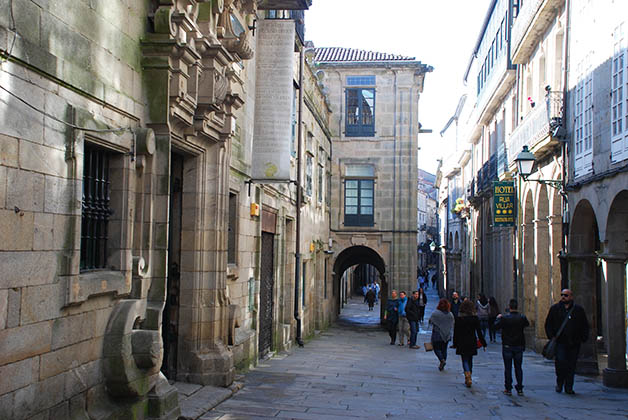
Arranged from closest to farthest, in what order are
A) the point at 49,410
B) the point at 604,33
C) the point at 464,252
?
the point at 49,410 → the point at 604,33 → the point at 464,252

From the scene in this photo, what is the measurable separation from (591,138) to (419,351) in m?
7.25

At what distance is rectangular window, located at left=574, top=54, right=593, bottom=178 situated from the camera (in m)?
12.4

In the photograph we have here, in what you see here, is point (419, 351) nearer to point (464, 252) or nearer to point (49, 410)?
point (49, 410)

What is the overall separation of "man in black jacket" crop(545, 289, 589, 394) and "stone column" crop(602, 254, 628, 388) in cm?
128

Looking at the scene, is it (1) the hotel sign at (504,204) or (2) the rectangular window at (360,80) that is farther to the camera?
(2) the rectangular window at (360,80)

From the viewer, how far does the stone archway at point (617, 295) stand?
35.4 ft

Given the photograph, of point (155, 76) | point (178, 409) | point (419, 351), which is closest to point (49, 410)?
point (178, 409)

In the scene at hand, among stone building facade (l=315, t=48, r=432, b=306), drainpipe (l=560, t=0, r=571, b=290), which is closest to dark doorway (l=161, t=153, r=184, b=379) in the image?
Result: drainpipe (l=560, t=0, r=571, b=290)

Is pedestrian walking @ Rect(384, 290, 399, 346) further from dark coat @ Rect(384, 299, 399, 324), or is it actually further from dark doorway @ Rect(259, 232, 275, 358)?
dark doorway @ Rect(259, 232, 275, 358)

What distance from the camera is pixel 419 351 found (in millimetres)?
16859

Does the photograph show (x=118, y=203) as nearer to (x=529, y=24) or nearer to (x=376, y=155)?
(x=529, y=24)

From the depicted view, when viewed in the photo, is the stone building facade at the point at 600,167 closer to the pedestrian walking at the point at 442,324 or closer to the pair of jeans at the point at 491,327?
the pedestrian walking at the point at 442,324

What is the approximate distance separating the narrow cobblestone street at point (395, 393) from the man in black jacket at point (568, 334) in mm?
331

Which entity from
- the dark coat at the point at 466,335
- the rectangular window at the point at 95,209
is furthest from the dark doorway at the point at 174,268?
the dark coat at the point at 466,335
